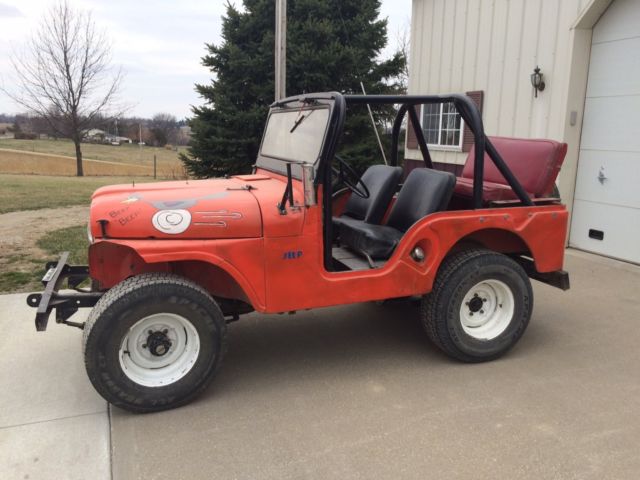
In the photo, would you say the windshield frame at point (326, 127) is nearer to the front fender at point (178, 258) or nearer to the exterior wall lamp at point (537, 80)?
the front fender at point (178, 258)

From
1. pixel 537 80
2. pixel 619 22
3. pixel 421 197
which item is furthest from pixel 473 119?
pixel 537 80

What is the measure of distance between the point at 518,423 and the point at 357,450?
3.14ft

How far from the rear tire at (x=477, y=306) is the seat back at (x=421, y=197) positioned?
1.31ft

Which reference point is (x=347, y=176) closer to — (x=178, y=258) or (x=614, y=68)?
(x=178, y=258)

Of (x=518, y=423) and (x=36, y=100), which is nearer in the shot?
(x=518, y=423)

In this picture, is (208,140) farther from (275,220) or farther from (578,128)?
(275,220)

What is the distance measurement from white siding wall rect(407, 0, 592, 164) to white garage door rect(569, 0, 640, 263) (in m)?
0.34

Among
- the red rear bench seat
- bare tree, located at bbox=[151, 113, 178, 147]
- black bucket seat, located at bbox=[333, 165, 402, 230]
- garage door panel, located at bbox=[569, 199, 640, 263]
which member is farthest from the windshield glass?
bare tree, located at bbox=[151, 113, 178, 147]

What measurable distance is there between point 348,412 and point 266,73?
10.8m

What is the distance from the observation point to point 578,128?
7070 mm

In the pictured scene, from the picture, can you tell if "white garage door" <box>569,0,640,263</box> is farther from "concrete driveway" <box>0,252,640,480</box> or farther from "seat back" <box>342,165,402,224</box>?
"seat back" <box>342,165,402,224</box>

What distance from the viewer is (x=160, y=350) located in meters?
3.29

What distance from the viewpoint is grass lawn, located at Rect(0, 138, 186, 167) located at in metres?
35.2

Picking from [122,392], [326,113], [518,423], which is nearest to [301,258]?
[326,113]
